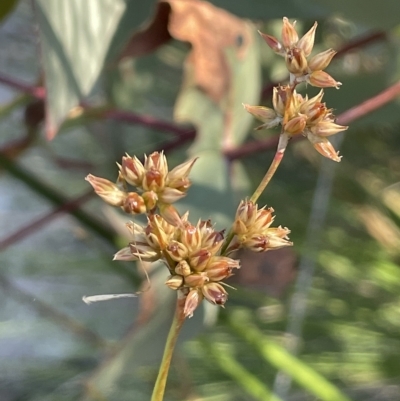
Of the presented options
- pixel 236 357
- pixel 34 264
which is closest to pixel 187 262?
pixel 236 357

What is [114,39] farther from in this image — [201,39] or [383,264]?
[383,264]

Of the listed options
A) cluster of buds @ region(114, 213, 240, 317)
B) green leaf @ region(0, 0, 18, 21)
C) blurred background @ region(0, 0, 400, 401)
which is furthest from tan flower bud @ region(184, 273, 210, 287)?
green leaf @ region(0, 0, 18, 21)

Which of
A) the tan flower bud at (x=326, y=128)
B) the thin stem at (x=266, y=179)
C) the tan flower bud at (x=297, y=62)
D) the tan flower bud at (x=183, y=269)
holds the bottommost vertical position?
the tan flower bud at (x=183, y=269)

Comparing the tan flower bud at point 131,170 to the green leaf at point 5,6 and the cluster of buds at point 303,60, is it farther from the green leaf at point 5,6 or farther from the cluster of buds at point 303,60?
the green leaf at point 5,6

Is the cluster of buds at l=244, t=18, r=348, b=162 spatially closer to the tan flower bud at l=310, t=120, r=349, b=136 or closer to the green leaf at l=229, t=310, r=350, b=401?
the tan flower bud at l=310, t=120, r=349, b=136

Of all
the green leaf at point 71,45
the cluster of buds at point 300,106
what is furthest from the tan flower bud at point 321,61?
the green leaf at point 71,45
